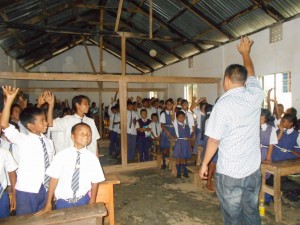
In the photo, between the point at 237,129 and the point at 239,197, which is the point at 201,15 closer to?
the point at 237,129

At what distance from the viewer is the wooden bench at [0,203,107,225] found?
6.81 ft

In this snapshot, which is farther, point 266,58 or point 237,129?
point 266,58

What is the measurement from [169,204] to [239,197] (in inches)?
89.0

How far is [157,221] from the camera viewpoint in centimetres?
362

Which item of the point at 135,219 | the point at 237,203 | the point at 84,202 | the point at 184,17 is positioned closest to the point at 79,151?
the point at 84,202

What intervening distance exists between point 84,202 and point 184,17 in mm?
7338

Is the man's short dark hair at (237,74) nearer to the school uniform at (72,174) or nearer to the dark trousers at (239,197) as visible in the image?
the dark trousers at (239,197)

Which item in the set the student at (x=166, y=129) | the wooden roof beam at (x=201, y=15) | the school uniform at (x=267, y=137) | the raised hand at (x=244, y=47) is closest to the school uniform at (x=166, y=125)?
the student at (x=166, y=129)

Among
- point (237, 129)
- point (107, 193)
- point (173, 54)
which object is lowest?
point (107, 193)

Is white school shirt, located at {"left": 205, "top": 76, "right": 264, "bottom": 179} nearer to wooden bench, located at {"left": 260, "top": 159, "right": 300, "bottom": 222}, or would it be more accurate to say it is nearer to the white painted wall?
wooden bench, located at {"left": 260, "top": 159, "right": 300, "bottom": 222}

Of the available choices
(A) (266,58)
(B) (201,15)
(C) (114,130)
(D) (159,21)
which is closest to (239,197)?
(A) (266,58)

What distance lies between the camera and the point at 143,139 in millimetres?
6941

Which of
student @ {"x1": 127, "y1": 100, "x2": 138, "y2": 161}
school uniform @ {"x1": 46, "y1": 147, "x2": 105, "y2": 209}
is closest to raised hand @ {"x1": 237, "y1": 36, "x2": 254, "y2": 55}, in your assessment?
school uniform @ {"x1": 46, "y1": 147, "x2": 105, "y2": 209}

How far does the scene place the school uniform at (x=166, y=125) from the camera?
6305 mm
